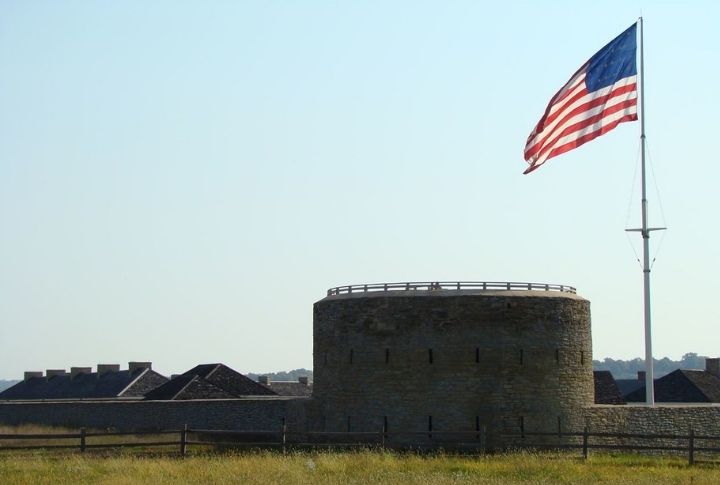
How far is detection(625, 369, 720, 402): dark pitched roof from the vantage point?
53.5m

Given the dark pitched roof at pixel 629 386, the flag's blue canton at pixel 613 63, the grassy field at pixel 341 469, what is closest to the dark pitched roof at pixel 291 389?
the dark pitched roof at pixel 629 386

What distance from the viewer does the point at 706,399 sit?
52938 mm

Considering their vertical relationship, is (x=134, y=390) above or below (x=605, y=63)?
below

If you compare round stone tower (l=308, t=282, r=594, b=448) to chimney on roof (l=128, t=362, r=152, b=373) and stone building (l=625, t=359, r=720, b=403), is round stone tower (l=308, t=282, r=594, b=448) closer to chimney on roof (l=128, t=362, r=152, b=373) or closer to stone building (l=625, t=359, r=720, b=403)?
stone building (l=625, t=359, r=720, b=403)

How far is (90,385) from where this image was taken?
68062 millimetres

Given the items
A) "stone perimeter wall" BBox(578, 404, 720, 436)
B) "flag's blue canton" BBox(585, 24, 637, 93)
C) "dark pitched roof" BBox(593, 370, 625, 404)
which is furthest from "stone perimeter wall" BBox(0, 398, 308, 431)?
"dark pitched roof" BBox(593, 370, 625, 404)

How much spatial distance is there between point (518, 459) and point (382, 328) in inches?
305

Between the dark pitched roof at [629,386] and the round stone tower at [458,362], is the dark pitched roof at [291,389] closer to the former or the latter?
the dark pitched roof at [629,386]

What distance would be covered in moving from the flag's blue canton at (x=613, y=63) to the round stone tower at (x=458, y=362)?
22.1 ft

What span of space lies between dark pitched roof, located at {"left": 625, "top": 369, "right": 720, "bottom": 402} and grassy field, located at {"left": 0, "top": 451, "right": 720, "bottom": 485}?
2412cm

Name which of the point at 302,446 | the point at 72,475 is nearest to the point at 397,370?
the point at 302,446

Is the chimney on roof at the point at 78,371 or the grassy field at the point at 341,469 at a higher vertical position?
the chimney on roof at the point at 78,371

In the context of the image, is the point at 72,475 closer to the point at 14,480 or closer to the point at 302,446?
the point at 14,480

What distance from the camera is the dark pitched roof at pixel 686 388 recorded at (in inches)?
2108
